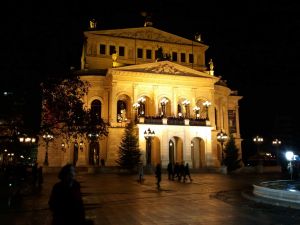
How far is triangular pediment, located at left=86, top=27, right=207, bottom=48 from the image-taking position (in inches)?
2263

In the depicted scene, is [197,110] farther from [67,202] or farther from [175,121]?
[67,202]

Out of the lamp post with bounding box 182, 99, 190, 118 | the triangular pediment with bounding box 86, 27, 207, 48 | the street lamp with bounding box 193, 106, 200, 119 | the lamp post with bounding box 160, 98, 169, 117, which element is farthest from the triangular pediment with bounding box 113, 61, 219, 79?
the triangular pediment with bounding box 86, 27, 207, 48

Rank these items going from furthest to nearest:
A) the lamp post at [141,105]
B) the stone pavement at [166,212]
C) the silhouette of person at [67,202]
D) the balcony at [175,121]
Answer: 1. the lamp post at [141,105]
2. the balcony at [175,121]
3. the stone pavement at [166,212]
4. the silhouette of person at [67,202]

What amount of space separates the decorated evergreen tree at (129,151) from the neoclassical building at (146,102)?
5.45 feet

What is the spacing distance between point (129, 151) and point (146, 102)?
39.6ft

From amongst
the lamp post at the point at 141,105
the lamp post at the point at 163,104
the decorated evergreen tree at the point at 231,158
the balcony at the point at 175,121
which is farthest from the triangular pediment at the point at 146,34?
the decorated evergreen tree at the point at 231,158

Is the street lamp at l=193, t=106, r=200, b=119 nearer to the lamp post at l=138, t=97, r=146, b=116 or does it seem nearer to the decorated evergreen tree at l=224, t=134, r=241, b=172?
the decorated evergreen tree at l=224, t=134, r=241, b=172

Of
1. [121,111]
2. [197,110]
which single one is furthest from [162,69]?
[121,111]

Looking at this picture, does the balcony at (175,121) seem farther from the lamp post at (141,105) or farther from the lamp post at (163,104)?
the lamp post at (163,104)

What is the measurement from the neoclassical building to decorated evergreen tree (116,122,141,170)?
5.45ft

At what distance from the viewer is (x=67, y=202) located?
4.89m

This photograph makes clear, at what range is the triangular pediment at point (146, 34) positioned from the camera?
189 feet

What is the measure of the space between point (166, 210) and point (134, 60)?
47811mm

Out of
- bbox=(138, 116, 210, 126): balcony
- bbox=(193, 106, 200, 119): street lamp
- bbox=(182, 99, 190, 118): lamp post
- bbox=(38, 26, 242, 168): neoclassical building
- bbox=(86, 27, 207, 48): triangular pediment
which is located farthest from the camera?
bbox=(86, 27, 207, 48): triangular pediment
